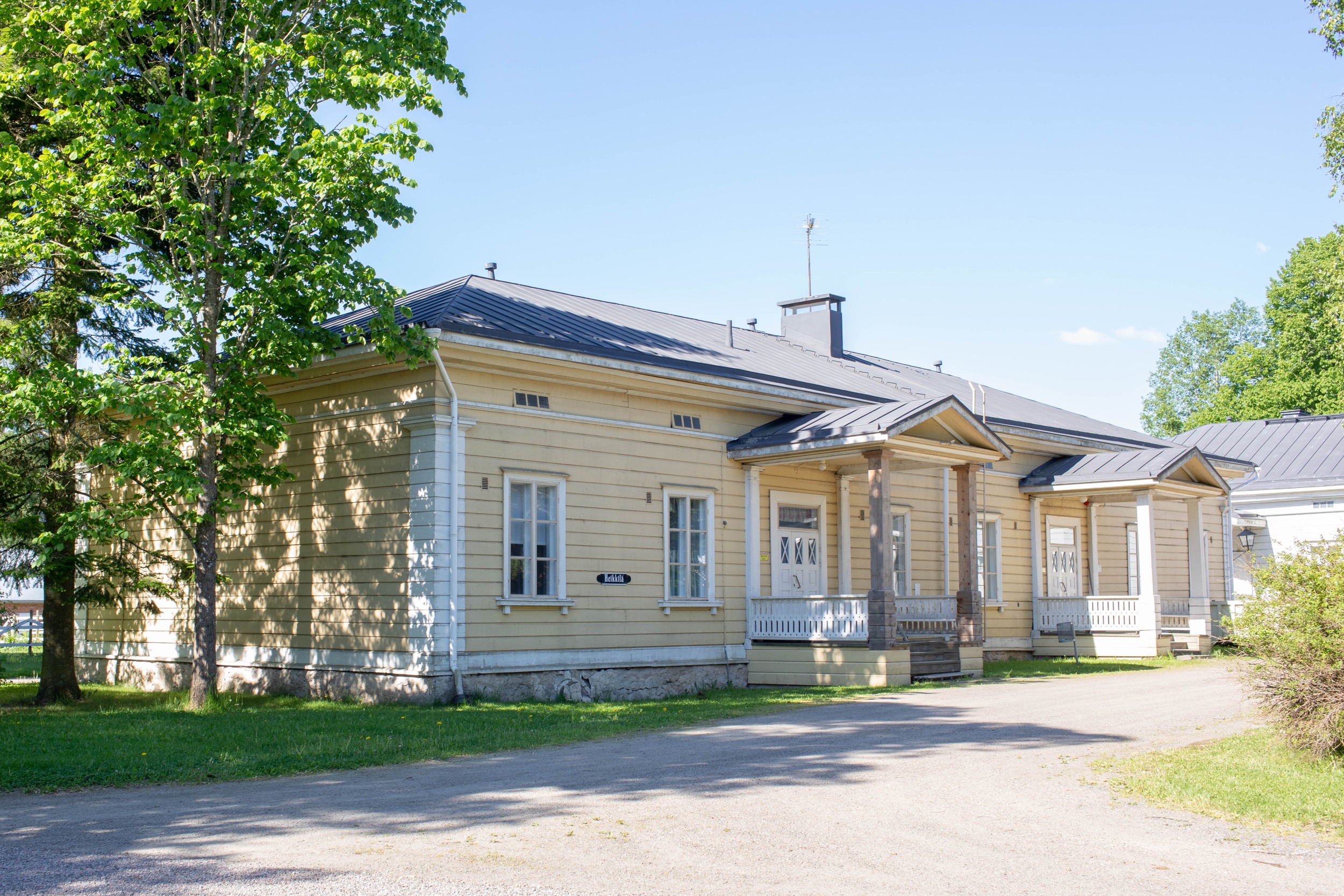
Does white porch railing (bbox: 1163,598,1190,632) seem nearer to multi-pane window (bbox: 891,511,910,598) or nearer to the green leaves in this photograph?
multi-pane window (bbox: 891,511,910,598)

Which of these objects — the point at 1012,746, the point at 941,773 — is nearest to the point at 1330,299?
the point at 1012,746

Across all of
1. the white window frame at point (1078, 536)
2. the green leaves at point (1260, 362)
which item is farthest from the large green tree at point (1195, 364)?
the white window frame at point (1078, 536)

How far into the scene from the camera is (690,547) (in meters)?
18.4

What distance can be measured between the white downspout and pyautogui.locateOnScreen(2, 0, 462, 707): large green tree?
2.94 feet

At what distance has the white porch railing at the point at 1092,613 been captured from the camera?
23.8m

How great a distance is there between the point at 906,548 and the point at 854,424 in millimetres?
5008

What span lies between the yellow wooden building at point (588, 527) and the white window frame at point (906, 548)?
0.08 m

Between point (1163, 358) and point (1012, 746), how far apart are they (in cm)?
6111

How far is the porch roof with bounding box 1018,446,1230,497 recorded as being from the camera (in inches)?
922

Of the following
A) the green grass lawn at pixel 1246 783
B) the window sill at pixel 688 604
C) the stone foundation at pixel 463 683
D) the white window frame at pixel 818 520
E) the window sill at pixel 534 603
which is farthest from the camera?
the white window frame at pixel 818 520

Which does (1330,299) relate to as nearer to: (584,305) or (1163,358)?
(584,305)

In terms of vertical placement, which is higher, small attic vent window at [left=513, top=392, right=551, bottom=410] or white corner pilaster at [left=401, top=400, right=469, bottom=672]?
small attic vent window at [left=513, top=392, right=551, bottom=410]

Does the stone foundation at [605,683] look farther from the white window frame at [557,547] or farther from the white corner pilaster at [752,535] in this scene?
the white corner pilaster at [752,535]

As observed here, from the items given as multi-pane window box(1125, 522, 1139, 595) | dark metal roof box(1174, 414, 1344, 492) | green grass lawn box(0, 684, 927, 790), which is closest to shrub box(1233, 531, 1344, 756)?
green grass lawn box(0, 684, 927, 790)
